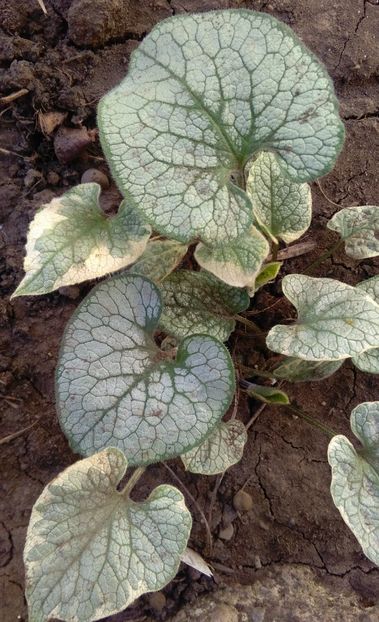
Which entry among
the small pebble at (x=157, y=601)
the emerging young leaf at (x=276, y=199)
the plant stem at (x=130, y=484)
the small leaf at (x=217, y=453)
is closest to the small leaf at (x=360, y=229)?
the emerging young leaf at (x=276, y=199)

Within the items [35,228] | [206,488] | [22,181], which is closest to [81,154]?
[22,181]

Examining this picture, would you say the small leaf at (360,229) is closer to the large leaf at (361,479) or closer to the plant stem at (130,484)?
the large leaf at (361,479)

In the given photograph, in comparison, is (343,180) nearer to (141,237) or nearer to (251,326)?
(251,326)

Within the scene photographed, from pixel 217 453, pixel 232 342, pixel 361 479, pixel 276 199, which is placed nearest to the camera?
pixel 361 479

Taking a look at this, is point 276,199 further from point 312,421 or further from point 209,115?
point 312,421

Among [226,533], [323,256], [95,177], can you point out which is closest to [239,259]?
[323,256]
